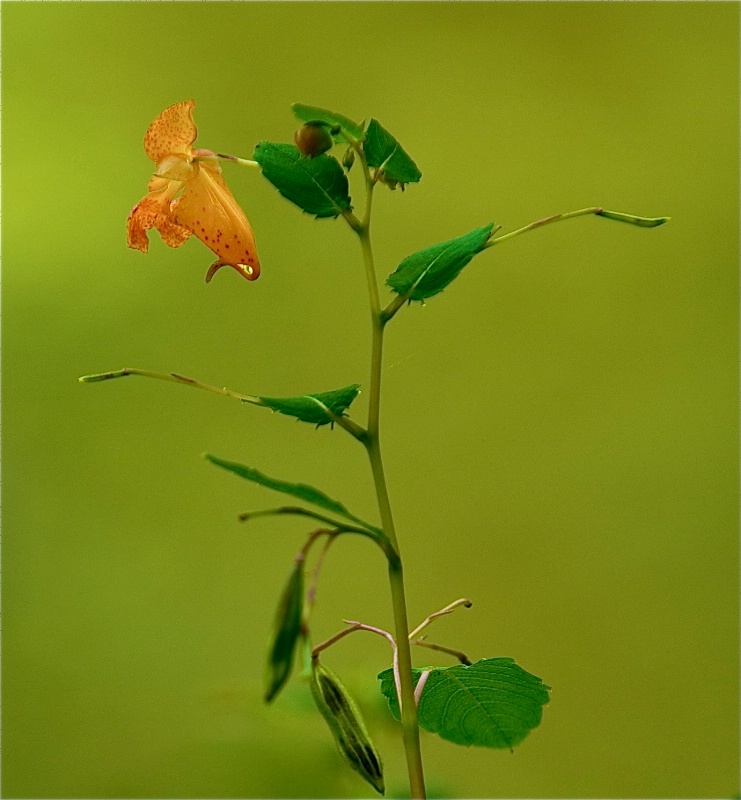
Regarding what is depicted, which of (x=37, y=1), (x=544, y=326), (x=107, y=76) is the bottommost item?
(x=544, y=326)

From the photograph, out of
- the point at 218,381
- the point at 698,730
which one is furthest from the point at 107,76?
the point at 698,730

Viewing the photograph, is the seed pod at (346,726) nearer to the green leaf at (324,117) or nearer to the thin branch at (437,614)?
the thin branch at (437,614)

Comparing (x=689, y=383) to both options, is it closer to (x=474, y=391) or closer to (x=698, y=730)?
(x=474, y=391)

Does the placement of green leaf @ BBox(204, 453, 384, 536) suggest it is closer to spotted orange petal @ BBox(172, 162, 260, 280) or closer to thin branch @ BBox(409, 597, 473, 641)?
thin branch @ BBox(409, 597, 473, 641)

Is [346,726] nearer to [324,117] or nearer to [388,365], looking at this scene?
[324,117]

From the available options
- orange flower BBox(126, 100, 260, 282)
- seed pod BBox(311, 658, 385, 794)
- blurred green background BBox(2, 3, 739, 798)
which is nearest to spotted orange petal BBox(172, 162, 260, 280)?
orange flower BBox(126, 100, 260, 282)

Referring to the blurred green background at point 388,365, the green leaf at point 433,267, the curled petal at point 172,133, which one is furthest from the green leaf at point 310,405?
the blurred green background at point 388,365
